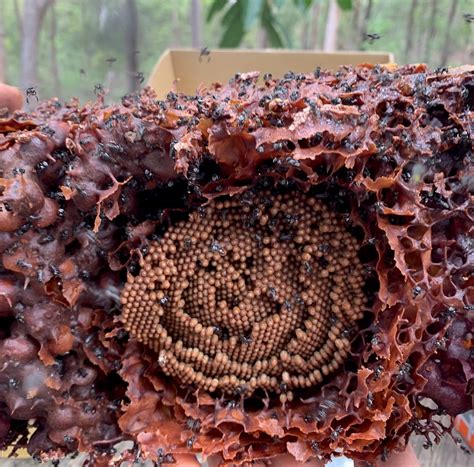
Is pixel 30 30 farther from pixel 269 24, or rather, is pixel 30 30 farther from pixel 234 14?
pixel 269 24

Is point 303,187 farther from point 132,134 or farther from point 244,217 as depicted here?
point 132,134

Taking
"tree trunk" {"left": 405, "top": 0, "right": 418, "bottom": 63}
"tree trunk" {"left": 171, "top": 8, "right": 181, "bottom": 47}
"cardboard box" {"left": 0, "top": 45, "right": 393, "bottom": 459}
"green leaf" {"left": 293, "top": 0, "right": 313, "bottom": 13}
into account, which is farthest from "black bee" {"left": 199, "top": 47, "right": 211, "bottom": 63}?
"tree trunk" {"left": 171, "top": 8, "right": 181, "bottom": 47}

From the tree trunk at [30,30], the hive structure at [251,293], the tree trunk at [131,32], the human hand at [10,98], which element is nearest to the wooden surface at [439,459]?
the hive structure at [251,293]

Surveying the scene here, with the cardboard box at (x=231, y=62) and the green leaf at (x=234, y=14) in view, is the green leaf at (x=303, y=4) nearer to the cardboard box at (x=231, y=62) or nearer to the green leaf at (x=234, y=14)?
the green leaf at (x=234, y=14)

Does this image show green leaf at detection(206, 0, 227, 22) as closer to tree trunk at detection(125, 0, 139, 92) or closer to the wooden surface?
tree trunk at detection(125, 0, 139, 92)

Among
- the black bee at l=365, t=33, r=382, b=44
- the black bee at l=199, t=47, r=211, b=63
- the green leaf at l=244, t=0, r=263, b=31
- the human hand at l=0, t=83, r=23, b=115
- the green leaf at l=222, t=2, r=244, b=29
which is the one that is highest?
the black bee at l=365, t=33, r=382, b=44

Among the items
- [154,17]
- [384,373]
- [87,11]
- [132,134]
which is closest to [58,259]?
[132,134]
